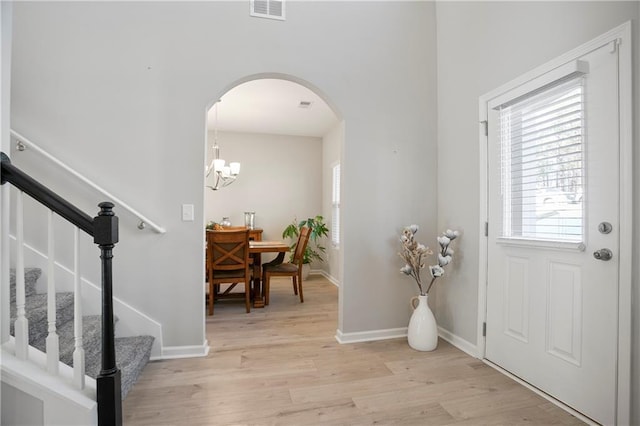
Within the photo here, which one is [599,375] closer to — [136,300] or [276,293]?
[136,300]

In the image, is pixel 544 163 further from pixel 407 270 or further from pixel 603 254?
pixel 407 270

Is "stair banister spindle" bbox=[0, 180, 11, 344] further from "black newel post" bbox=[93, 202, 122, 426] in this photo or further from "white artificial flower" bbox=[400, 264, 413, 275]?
"white artificial flower" bbox=[400, 264, 413, 275]

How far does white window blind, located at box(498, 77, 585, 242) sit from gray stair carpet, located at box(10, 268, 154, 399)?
2.70m

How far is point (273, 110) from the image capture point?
4.89 metres

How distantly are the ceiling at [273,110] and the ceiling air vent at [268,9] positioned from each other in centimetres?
104

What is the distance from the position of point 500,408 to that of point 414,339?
2.73 feet

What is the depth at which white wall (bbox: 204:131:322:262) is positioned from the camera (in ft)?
19.6

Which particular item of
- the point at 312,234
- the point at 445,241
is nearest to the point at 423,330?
the point at 445,241

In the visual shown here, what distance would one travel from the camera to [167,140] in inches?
94.7

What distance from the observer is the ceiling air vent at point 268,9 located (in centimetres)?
258

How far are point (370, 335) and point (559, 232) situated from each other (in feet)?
5.54

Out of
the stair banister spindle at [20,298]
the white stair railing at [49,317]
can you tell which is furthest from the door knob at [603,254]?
the stair banister spindle at [20,298]

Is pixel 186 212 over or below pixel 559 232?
over

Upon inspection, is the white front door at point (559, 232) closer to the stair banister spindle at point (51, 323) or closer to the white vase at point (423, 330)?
the white vase at point (423, 330)
